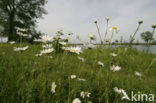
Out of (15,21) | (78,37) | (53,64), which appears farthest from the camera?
(15,21)

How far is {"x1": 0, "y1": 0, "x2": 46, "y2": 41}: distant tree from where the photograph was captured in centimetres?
1494

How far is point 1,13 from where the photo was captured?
15.0 metres

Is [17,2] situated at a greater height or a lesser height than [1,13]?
greater

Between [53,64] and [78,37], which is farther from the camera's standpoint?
[53,64]

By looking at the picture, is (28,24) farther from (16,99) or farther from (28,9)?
(16,99)

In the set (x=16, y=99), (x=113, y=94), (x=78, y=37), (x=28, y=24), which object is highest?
(x=28, y=24)

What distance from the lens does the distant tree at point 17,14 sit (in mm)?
14939

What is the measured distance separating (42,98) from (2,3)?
710 inches

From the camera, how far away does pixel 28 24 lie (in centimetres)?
1659

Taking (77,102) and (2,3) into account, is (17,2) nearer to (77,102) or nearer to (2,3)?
(2,3)

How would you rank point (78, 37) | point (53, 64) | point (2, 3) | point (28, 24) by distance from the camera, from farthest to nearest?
1. point (28, 24)
2. point (2, 3)
3. point (53, 64)
4. point (78, 37)

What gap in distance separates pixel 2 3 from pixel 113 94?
1829 centimetres

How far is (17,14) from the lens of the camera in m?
15.7

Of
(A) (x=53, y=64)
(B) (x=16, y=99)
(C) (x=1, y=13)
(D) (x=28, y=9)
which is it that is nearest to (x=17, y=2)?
(D) (x=28, y=9)
